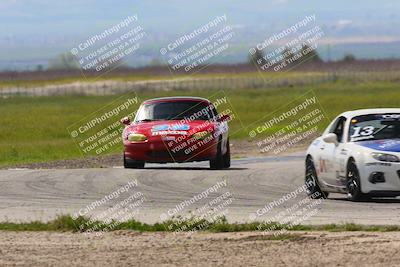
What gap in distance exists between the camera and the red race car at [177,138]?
81.9ft

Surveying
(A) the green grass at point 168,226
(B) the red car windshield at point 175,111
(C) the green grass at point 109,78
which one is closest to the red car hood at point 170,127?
(B) the red car windshield at point 175,111

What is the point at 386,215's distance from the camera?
598 inches

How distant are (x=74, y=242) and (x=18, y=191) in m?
7.19

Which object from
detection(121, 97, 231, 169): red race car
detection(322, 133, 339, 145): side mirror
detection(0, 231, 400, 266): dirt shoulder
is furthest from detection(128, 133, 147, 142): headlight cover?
detection(0, 231, 400, 266): dirt shoulder

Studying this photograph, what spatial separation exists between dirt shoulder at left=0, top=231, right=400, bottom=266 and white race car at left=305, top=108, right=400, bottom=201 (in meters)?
4.01

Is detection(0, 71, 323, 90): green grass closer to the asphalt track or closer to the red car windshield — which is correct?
the red car windshield

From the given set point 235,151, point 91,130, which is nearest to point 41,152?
point 235,151

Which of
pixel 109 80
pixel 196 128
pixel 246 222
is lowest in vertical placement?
pixel 109 80

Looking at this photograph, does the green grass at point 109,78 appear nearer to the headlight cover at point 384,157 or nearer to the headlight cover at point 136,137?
the headlight cover at point 136,137

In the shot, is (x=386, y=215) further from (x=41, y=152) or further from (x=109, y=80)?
(x=109, y=80)

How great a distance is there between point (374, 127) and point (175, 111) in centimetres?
861

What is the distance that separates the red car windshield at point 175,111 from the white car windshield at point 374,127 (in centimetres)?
801

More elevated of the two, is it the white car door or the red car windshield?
the white car door

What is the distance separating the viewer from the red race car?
81.9 feet
